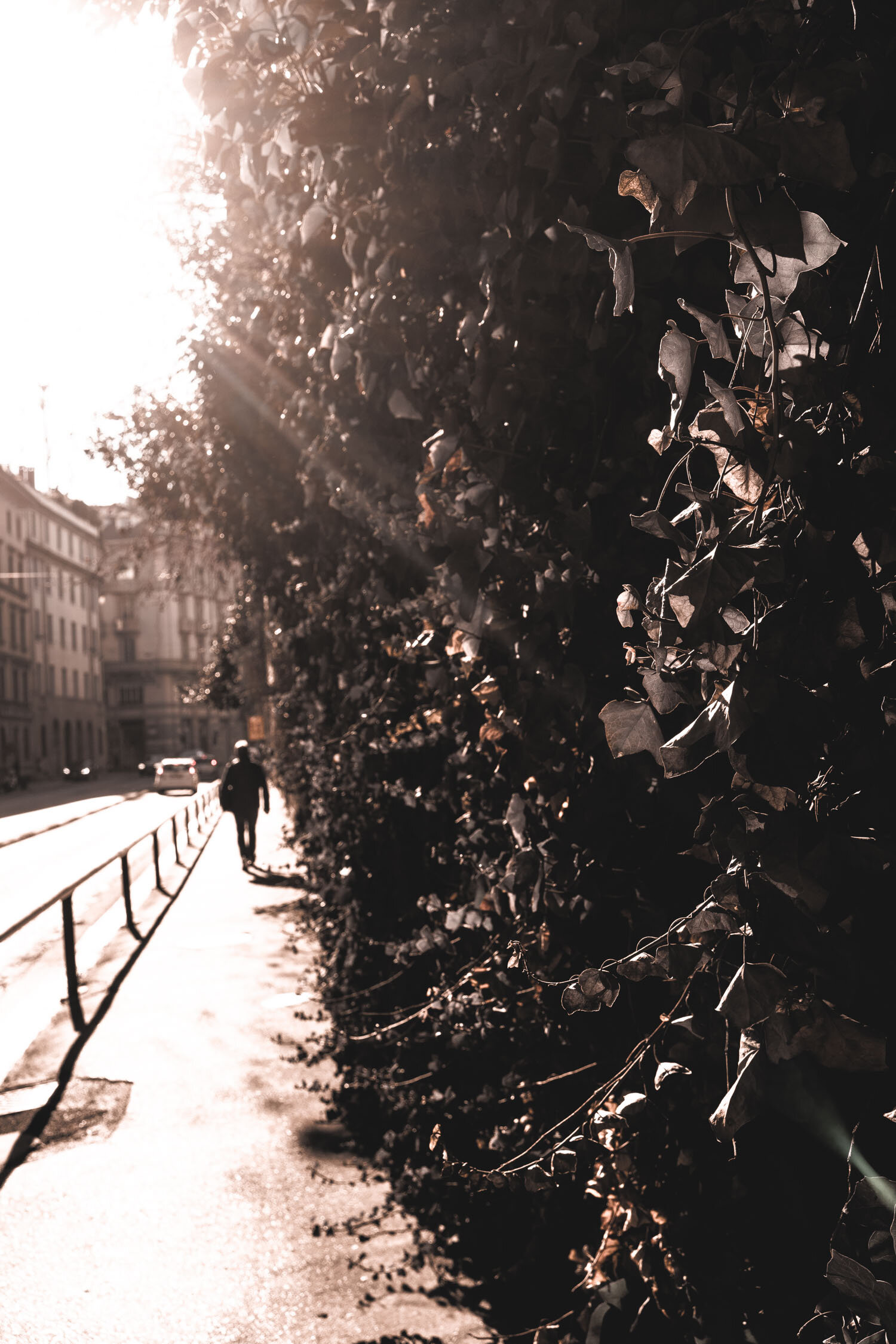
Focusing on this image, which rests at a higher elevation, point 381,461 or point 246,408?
point 246,408

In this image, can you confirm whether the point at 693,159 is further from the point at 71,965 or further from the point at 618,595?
the point at 71,965

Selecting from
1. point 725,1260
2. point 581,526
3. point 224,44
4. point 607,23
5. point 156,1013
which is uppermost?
point 224,44

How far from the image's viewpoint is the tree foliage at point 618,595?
1263 millimetres

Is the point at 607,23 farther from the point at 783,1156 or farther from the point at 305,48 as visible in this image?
the point at 783,1156

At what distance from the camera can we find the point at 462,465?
244 cm

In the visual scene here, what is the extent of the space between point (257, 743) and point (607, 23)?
41.7 m

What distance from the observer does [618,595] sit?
6.91 feet

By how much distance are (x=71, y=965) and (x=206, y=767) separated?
2792 inches

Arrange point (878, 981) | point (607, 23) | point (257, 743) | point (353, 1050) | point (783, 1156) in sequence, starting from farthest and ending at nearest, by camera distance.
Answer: point (257, 743), point (353, 1050), point (607, 23), point (783, 1156), point (878, 981)

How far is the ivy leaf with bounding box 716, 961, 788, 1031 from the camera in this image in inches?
50.6

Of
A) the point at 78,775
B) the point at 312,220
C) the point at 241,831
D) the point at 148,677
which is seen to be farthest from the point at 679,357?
the point at 148,677

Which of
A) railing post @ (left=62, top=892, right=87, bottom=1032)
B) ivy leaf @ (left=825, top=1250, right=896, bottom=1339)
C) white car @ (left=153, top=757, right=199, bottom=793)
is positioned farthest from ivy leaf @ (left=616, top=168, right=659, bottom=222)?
white car @ (left=153, top=757, right=199, bottom=793)

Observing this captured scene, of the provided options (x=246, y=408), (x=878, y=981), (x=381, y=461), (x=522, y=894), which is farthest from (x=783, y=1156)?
(x=246, y=408)

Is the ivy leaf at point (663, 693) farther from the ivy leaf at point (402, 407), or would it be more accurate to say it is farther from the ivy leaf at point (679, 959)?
the ivy leaf at point (402, 407)
